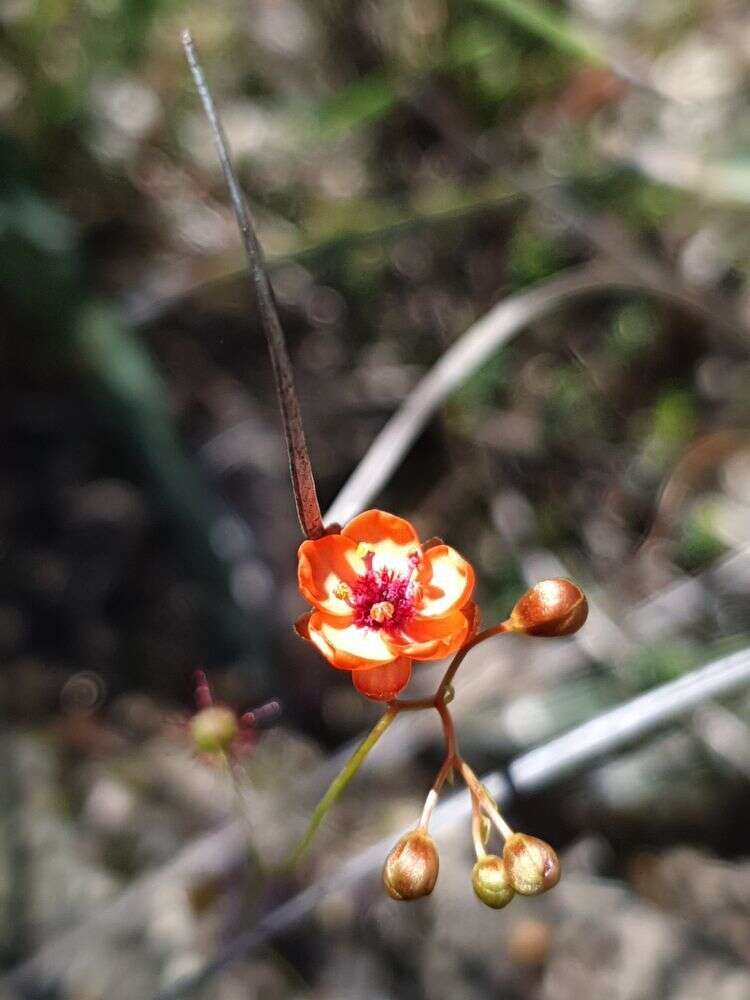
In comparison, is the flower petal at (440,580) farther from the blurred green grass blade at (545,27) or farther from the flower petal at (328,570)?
the blurred green grass blade at (545,27)

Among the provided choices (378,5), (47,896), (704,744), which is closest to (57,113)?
(378,5)

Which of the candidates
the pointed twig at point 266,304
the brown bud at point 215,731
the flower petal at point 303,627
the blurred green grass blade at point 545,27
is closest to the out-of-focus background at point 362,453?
the blurred green grass blade at point 545,27

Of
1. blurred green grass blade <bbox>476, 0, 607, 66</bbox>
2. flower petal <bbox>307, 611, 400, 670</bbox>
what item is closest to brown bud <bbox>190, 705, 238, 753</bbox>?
flower petal <bbox>307, 611, 400, 670</bbox>

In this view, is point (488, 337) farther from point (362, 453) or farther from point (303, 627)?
point (303, 627)

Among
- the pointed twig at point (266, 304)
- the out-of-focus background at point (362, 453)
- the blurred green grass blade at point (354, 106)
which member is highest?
the pointed twig at point (266, 304)

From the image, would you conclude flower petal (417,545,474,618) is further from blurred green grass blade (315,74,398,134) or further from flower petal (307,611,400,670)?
blurred green grass blade (315,74,398,134)
